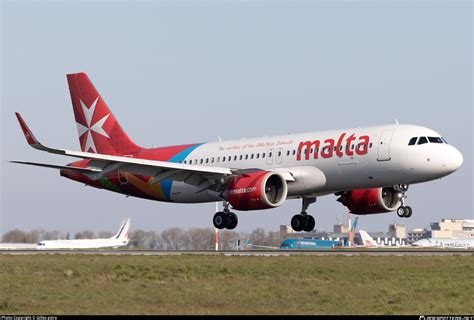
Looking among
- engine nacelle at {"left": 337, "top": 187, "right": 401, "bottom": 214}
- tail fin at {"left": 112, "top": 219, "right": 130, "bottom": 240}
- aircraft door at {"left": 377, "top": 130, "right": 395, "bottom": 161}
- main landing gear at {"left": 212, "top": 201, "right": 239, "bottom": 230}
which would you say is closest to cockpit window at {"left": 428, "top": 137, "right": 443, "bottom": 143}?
aircraft door at {"left": 377, "top": 130, "right": 395, "bottom": 161}

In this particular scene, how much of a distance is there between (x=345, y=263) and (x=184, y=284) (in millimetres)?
9292

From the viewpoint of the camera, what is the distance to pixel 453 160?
47969mm

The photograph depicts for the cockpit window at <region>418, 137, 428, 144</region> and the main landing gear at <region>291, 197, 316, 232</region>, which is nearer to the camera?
the cockpit window at <region>418, 137, 428, 144</region>

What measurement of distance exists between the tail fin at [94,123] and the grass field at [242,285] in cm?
1971

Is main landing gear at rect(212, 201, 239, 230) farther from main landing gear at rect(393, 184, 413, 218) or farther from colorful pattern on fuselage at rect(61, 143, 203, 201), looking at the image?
main landing gear at rect(393, 184, 413, 218)

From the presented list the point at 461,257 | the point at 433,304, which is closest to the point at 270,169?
the point at 461,257

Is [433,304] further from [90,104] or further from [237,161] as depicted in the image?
[90,104]

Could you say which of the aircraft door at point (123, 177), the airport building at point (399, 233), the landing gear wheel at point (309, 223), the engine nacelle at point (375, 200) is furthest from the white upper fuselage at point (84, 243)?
the engine nacelle at point (375, 200)

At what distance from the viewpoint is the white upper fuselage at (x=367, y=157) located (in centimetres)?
4788

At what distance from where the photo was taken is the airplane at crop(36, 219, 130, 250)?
361ft

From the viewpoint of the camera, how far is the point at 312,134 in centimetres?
5172

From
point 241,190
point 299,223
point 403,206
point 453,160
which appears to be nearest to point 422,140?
point 453,160

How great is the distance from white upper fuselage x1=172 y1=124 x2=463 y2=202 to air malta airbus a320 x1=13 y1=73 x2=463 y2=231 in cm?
5

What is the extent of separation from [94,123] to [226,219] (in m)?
14.0
